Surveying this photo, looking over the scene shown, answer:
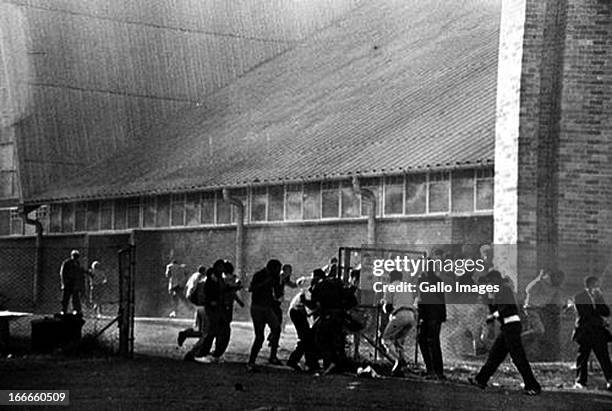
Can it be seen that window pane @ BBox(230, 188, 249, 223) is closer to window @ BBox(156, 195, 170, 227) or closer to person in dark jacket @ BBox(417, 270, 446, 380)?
window @ BBox(156, 195, 170, 227)

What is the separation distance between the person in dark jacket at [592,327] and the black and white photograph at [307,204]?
0.03 meters

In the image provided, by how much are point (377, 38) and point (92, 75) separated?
13305mm

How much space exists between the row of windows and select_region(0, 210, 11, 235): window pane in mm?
56

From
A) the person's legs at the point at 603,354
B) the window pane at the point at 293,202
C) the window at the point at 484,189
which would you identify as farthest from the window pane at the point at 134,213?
the person's legs at the point at 603,354

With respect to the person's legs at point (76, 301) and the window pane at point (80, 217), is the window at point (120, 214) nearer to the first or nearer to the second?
the window pane at point (80, 217)

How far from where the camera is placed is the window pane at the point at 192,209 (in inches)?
1575

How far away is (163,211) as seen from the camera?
1625 inches

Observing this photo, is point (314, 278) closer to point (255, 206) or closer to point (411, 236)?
point (411, 236)

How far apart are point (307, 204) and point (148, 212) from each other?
8.02 m

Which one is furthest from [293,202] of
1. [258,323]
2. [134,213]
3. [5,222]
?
[5,222]

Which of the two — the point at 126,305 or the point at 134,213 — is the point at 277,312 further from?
the point at 134,213

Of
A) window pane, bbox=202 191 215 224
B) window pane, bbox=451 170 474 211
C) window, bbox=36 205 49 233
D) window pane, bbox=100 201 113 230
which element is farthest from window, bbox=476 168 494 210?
window, bbox=36 205 49 233

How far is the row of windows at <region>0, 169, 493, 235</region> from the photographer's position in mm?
30422

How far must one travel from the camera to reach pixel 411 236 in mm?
31812
